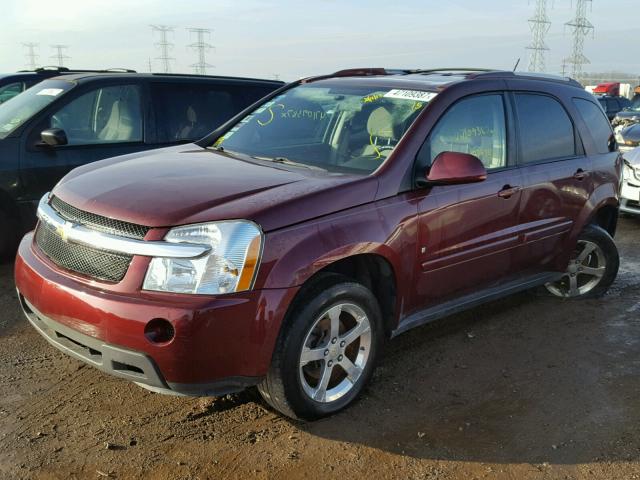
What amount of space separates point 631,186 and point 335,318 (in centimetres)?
616

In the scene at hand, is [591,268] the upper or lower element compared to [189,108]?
lower

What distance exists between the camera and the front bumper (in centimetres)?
273

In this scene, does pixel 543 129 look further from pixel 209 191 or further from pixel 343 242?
pixel 209 191

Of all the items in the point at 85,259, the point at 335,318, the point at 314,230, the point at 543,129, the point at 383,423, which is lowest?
the point at 383,423

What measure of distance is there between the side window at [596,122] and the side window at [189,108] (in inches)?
139

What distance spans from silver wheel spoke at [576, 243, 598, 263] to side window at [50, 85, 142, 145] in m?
4.09

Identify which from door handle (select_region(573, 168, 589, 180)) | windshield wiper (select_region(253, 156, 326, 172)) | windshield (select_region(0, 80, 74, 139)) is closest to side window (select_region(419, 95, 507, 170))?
windshield wiper (select_region(253, 156, 326, 172))

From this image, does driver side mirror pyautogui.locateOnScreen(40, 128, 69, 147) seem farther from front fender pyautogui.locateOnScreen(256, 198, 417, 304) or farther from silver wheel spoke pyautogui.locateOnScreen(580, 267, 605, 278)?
silver wheel spoke pyautogui.locateOnScreen(580, 267, 605, 278)

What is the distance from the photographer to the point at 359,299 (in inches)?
129

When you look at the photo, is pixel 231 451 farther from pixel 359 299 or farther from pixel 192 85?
pixel 192 85

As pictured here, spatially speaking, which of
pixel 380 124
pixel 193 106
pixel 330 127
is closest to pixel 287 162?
pixel 330 127

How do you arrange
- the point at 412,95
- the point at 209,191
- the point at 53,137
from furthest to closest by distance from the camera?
the point at 53,137 → the point at 412,95 → the point at 209,191

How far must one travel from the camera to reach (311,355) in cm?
317

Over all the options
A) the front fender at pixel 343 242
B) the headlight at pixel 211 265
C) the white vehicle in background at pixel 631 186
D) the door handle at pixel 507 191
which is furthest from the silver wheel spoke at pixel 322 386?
the white vehicle in background at pixel 631 186
